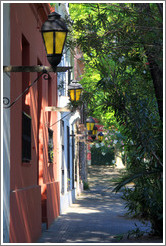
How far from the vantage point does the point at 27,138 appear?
1014 centimetres

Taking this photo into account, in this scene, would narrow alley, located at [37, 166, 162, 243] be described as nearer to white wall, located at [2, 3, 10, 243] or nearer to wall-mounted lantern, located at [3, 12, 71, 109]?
white wall, located at [2, 3, 10, 243]

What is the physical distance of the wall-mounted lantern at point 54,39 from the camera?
22.8 ft

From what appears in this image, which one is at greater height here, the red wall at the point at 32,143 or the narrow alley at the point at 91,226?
the red wall at the point at 32,143

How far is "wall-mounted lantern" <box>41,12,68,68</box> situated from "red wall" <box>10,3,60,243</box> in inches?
64.1

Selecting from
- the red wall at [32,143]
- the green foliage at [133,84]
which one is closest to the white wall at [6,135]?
the red wall at [32,143]

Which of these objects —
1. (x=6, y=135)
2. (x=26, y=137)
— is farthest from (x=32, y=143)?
(x=6, y=135)

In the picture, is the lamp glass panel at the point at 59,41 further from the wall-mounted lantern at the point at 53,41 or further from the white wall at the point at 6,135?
the white wall at the point at 6,135

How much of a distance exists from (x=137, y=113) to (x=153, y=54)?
140 centimetres

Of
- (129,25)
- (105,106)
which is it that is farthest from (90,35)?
(105,106)

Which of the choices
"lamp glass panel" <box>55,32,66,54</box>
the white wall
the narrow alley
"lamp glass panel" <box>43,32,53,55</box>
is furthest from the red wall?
"lamp glass panel" <box>55,32,66,54</box>

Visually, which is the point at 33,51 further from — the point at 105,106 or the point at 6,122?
the point at 6,122

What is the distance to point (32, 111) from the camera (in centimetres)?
1105

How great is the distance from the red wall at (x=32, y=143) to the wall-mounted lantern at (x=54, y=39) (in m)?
1.63

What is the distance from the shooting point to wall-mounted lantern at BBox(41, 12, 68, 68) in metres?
6.95
